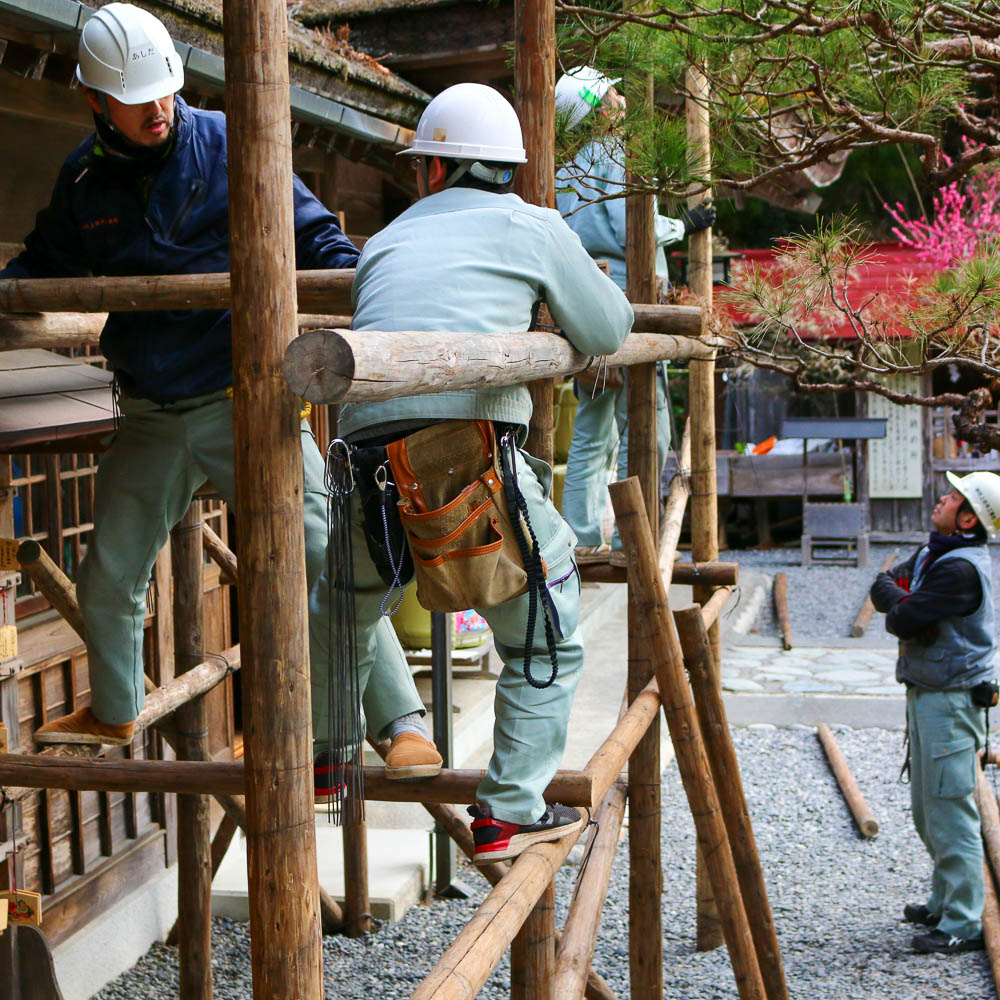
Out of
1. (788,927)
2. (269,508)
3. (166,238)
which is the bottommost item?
(788,927)

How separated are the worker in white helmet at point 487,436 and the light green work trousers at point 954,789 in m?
3.97

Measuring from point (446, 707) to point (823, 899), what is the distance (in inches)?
106

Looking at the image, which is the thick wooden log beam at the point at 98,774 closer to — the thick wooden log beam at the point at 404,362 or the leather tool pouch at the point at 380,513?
the leather tool pouch at the point at 380,513

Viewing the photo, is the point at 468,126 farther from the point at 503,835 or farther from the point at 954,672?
the point at 954,672

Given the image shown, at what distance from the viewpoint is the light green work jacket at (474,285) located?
8.25 feet

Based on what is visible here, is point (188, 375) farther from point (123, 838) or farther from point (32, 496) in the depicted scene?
point (123, 838)

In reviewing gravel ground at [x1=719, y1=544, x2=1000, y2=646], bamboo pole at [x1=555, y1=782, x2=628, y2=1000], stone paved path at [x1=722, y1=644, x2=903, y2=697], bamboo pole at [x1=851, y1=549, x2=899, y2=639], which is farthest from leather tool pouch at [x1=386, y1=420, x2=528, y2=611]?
gravel ground at [x1=719, y1=544, x2=1000, y2=646]

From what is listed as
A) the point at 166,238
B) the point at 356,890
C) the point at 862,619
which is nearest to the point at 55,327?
the point at 166,238

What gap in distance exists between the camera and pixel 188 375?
9.89 feet

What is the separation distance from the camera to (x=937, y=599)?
20.1 ft

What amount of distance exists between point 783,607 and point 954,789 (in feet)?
24.7

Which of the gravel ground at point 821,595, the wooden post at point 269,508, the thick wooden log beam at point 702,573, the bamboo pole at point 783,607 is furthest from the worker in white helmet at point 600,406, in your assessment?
the gravel ground at point 821,595

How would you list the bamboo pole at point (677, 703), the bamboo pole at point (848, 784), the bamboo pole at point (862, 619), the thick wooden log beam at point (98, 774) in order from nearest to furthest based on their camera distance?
the thick wooden log beam at point (98, 774) → the bamboo pole at point (677, 703) → the bamboo pole at point (848, 784) → the bamboo pole at point (862, 619)

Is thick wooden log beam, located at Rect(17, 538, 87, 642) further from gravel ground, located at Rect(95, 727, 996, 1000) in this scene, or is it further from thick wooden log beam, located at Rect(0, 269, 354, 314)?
gravel ground, located at Rect(95, 727, 996, 1000)
